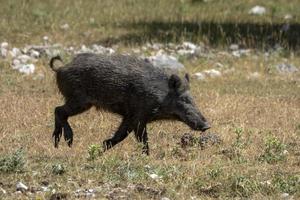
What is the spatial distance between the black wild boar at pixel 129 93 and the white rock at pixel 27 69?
5.89 meters

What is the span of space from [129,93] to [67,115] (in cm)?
83

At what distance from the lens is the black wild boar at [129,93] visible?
9.93 metres

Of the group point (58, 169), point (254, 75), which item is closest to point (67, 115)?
point (58, 169)

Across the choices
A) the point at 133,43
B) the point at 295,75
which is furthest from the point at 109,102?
the point at 133,43

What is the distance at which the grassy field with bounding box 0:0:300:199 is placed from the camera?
811 centimetres

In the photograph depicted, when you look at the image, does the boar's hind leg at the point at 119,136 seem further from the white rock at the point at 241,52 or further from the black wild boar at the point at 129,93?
the white rock at the point at 241,52

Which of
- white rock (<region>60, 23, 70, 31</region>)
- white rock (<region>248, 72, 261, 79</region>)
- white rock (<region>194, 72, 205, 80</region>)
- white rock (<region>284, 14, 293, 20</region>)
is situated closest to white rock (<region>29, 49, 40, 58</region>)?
white rock (<region>60, 23, 70, 31</region>)

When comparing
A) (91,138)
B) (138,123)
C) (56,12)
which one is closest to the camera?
(138,123)

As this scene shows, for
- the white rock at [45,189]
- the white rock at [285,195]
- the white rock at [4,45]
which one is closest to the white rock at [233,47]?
the white rock at [4,45]

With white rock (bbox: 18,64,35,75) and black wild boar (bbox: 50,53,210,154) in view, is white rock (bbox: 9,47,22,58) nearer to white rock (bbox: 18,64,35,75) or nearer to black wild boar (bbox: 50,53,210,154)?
white rock (bbox: 18,64,35,75)

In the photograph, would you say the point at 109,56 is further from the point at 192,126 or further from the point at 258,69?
the point at 258,69

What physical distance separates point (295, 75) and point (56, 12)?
22.5 ft

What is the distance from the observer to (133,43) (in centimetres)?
1886

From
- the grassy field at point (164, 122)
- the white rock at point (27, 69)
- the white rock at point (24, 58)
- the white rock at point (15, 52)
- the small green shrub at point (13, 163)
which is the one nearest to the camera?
the grassy field at point (164, 122)
